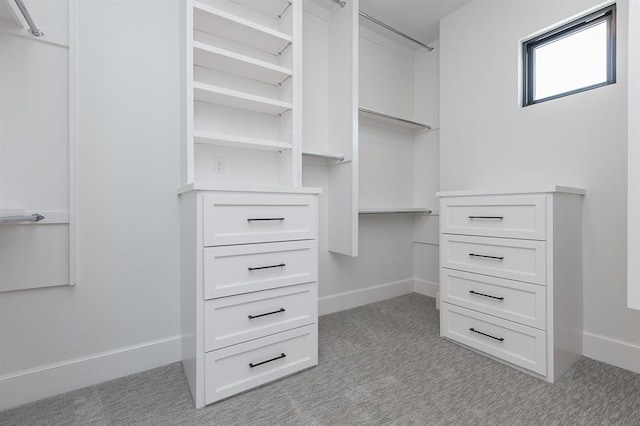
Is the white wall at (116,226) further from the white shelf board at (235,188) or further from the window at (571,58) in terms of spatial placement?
the window at (571,58)

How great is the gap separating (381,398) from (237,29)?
6.89 ft

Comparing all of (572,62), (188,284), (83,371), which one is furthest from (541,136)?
(83,371)

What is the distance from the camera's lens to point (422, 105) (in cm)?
299

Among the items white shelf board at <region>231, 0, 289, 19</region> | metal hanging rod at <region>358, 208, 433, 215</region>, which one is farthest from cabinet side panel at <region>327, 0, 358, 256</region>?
white shelf board at <region>231, 0, 289, 19</region>

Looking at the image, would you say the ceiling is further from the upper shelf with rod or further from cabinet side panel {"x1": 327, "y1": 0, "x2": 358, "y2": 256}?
cabinet side panel {"x1": 327, "y1": 0, "x2": 358, "y2": 256}

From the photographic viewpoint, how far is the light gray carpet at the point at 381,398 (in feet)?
4.02

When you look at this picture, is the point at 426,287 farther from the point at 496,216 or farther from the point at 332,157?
the point at 332,157

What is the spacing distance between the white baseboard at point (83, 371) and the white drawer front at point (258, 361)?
0.52 metres

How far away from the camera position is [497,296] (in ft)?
5.51

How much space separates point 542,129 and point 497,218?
0.77 meters

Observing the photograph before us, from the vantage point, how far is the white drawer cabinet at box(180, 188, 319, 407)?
130 centimetres

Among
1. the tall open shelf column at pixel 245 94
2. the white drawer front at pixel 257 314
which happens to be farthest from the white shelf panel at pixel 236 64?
the white drawer front at pixel 257 314

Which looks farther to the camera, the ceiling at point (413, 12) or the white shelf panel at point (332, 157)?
the ceiling at point (413, 12)

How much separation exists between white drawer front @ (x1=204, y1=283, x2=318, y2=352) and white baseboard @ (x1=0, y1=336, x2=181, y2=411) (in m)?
0.56
